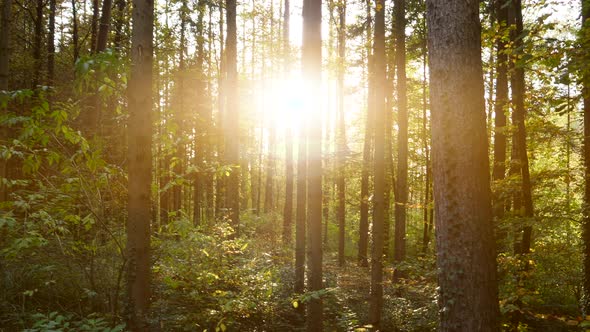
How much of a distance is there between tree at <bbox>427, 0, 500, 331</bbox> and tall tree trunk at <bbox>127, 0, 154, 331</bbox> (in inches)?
140

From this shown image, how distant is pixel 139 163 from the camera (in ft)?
15.8

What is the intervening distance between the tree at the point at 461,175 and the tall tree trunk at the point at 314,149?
4321 millimetres

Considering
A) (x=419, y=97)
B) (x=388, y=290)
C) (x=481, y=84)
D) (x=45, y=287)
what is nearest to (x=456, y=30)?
(x=481, y=84)

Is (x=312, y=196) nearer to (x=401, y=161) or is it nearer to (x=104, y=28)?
(x=401, y=161)

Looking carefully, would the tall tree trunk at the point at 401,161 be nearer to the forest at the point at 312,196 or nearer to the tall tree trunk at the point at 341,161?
the forest at the point at 312,196

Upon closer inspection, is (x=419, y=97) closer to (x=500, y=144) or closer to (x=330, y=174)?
(x=330, y=174)

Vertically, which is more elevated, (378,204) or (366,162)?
(366,162)

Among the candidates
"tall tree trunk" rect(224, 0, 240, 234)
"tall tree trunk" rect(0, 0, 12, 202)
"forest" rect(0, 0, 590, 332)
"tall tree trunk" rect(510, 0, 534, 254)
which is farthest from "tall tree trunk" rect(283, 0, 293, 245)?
"tall tree trunk" rect(0, 0, 12, 202)

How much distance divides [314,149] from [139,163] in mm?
4177

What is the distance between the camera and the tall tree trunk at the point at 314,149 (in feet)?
25.7

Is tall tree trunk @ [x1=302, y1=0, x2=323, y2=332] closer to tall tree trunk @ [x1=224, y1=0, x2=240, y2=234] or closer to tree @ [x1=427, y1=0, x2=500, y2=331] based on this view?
tree @ [x1=427, y1=0, x2=500, y2=331]

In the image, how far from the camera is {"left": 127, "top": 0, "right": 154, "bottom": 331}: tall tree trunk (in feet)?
15.6

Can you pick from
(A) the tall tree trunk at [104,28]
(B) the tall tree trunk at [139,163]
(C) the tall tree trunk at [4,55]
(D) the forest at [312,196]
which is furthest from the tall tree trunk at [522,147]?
(A) the tall tree trunk at [104,28]

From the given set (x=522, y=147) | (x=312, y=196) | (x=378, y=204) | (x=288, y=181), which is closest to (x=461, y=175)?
(x=312, y=196)
